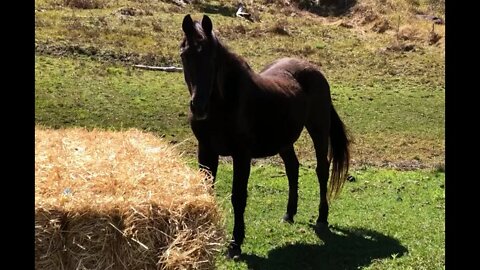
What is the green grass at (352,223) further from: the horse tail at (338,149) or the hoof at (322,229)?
the horse tail at (338,149)

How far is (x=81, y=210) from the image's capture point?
393 centimetres

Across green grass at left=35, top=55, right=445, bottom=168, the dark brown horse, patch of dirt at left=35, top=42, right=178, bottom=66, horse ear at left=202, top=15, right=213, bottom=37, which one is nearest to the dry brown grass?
patch of dirt at left=35, top=42, right=178, bottom=66

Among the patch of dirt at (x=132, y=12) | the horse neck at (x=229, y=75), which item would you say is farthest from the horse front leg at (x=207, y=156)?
the patch of dirt at (x=132, y=12)

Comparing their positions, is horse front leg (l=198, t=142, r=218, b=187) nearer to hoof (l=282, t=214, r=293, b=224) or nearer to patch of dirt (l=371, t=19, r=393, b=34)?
hoof (l=282, t=214, r=293, b=224)

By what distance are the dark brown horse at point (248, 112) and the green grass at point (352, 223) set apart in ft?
1.42

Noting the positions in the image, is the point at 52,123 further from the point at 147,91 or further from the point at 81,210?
the point at 81,210

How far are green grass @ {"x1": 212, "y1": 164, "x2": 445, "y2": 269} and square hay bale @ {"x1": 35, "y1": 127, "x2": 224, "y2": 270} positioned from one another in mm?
618

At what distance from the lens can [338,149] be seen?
851cm

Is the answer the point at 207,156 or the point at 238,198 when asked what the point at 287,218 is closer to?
the point at 238,198

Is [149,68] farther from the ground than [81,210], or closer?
closer

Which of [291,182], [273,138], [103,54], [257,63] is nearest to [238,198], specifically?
[273,138]
